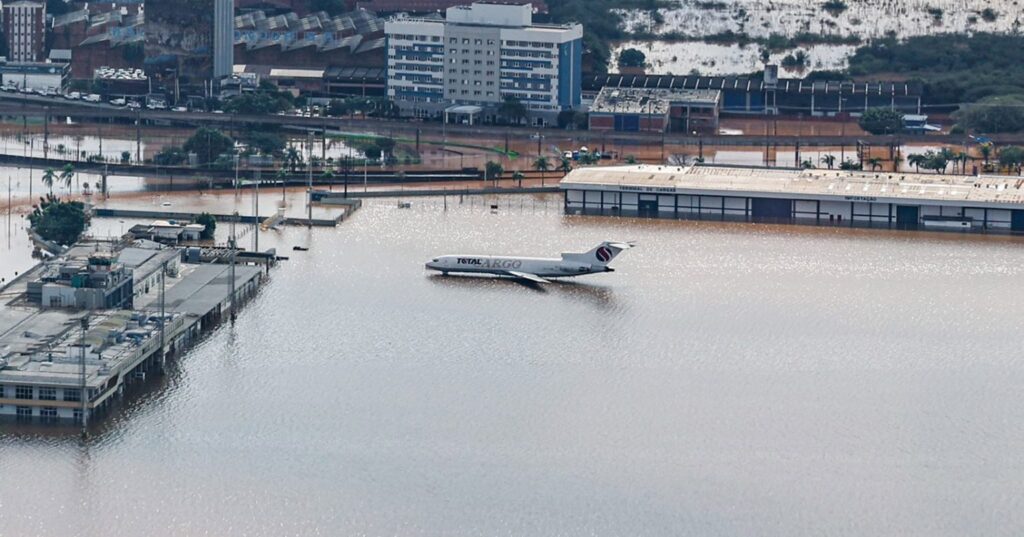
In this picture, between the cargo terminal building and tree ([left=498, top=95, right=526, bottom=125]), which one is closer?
the cargo terminal building

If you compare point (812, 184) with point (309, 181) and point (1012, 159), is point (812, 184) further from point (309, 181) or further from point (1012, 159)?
point (309, 181)

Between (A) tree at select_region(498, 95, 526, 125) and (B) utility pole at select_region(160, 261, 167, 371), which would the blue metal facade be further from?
(B) utility pole at select_region(160, 261, 167, 371)

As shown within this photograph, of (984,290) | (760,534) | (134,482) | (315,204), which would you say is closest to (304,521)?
(134,482)

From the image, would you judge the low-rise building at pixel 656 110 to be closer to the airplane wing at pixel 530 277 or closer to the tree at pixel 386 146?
the tree at pixel 386 146

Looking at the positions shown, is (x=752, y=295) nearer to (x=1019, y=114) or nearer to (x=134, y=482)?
(x=134, y=482)

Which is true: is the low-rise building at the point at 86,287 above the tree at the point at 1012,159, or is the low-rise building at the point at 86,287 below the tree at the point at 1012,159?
below

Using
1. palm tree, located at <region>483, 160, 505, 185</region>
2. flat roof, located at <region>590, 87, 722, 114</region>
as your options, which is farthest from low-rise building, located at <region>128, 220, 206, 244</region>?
flat roof, located at <region>590, 87, 722, 114</region>

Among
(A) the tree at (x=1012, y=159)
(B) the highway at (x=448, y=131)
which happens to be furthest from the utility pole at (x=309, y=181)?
(A) the tree at (x=1012, y=159)
